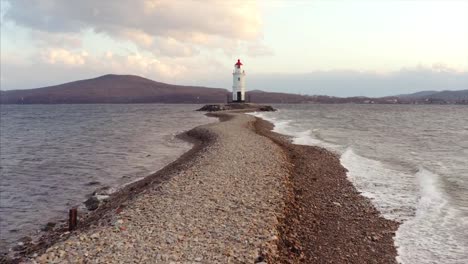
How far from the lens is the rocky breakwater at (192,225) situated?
711cm

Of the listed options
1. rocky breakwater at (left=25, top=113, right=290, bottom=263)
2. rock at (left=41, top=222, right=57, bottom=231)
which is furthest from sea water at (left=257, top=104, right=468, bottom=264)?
rock at (left=41, top=222, right=57, bottom=231)


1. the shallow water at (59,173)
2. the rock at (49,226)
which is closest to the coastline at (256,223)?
the rock at (49,226)

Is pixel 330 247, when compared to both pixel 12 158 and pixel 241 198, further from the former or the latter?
pixel 12 158

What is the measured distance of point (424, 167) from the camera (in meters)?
18.9

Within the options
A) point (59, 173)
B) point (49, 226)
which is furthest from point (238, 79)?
point (49, 226)

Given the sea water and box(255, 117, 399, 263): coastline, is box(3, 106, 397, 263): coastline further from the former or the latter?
the sea water

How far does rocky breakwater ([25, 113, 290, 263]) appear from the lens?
711 cm

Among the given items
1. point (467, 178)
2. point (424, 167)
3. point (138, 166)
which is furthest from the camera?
point (138, 166)

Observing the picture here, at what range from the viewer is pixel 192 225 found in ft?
28.2

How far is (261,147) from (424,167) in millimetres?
7772

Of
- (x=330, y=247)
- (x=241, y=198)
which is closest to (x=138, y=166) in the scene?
(x=241, y=198)

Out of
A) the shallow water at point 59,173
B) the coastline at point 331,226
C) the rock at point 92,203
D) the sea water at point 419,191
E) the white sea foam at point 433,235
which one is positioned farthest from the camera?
the rock at point 92,203

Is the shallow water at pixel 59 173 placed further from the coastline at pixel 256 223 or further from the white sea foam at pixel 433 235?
the white sea foam at pixel 433 235

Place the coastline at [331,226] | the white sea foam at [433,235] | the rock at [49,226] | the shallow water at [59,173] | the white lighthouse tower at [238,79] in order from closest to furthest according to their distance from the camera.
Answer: the coastline at [331,226] → the white sea foam at [433,235] → the rock at [49,226] → the shallow water at [59,173] → the white lighthouse tower at [238,79]
